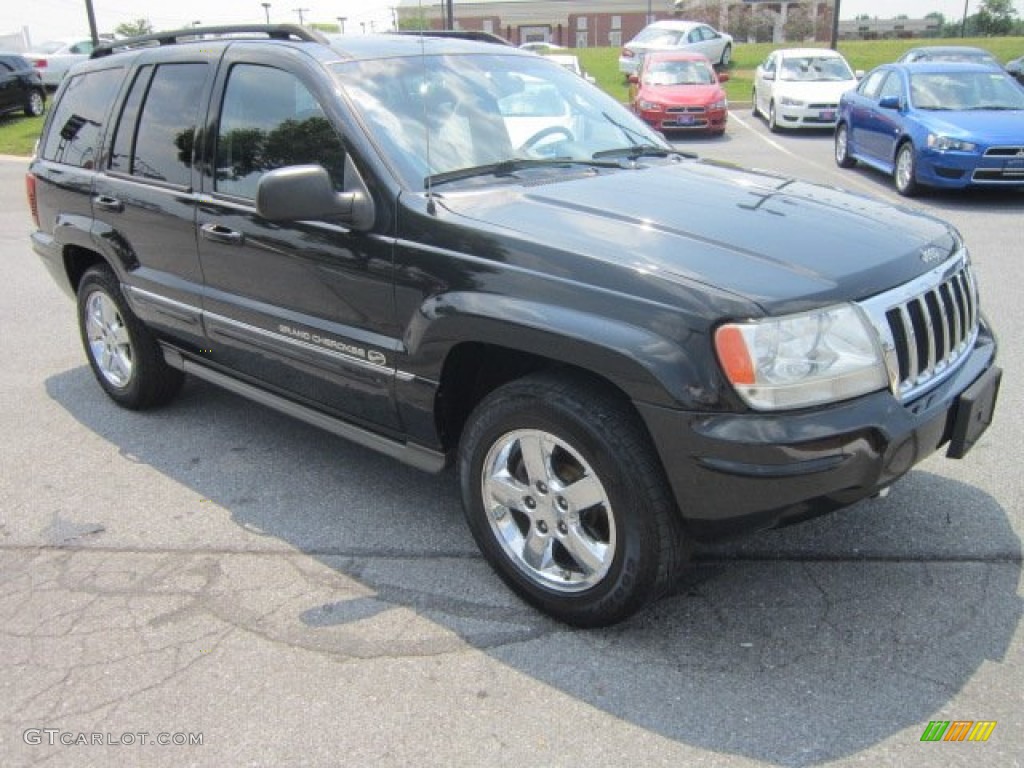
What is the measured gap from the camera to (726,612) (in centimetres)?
317

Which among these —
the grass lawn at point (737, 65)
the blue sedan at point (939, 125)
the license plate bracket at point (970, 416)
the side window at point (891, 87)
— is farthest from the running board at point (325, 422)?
the grass lawn at point (737, 65)

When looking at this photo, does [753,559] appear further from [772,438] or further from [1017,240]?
[1017,240]

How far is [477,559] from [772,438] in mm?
1452

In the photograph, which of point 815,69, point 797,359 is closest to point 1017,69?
point 815,69

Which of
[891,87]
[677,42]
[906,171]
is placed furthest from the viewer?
[677,42]

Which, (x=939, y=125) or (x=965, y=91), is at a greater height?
(x=965, y=91)

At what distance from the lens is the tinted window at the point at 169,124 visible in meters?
4.22

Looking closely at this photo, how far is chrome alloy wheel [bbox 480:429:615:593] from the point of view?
117 inches

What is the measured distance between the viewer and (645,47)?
27281 millimetres

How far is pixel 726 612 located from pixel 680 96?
1558cm

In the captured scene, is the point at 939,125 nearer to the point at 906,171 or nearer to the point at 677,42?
the point at 906,171

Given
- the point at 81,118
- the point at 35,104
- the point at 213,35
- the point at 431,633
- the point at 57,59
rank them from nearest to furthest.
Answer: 1. the point at 431,633
2. the point at 213,35
3. the point at 81,118
4. the point at 35,104
5. the point at 57,59

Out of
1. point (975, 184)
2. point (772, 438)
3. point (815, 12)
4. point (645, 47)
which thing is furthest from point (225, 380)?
point (815, 12)

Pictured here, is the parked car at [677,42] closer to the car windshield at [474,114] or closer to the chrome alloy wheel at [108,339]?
the chrome alloy wheel at [108,339]
